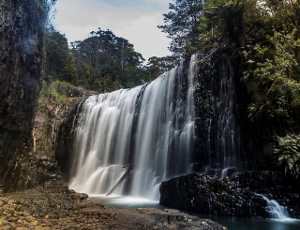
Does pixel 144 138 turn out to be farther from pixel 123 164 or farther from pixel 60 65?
pixel 60 65

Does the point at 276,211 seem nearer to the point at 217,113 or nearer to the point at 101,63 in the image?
the point at 217,113

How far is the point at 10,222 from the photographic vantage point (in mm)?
5332

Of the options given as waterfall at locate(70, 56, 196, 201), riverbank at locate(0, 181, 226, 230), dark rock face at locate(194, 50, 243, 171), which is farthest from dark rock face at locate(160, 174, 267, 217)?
riverbank at locate(0, 181, 226, 230)

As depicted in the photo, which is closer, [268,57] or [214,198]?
[214,198]

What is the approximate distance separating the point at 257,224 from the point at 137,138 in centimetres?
861

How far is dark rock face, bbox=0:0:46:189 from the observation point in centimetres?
765

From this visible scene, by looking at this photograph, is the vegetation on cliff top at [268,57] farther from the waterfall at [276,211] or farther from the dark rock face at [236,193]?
the waterfall at [276,211]

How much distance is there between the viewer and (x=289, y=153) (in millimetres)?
10703

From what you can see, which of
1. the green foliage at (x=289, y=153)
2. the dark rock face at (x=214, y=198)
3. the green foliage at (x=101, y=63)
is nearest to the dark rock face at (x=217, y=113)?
the green foliage at (x=289, y=153)

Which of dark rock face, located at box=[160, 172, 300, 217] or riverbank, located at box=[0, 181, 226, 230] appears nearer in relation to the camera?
riverbank, located at box=[0, 181, 226, 230]

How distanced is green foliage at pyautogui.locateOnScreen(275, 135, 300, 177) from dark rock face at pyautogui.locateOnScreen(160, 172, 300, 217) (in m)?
0.38

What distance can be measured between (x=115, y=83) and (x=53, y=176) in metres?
20.2

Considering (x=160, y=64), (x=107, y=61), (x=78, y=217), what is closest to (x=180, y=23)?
(x=160, y=64)

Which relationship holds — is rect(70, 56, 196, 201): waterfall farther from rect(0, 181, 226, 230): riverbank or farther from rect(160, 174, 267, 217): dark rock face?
rect(0, 181, 226, 230): riverbank
